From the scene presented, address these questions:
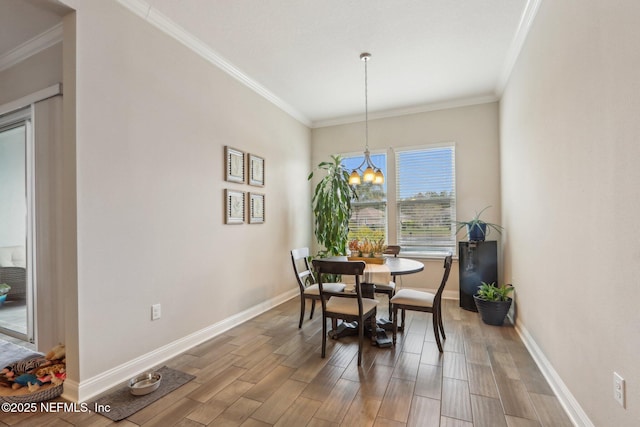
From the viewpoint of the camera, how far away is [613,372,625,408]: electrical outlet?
4.27ft

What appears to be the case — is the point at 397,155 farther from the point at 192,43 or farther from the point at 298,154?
the point at 192,43

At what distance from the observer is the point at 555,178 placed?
2.09 meters

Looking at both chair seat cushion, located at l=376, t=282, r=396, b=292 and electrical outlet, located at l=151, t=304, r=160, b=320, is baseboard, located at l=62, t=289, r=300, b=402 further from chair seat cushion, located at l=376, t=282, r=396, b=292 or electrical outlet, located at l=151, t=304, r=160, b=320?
chair seat cushion, located at l=376, t=282, r=396, b=292

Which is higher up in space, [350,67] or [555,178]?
[350,67]

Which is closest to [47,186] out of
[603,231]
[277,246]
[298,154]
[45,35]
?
[45,35]

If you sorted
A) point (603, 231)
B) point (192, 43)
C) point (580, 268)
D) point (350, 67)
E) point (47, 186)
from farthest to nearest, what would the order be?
1. point (350, 67)
2. point (192, 43)
3. point (47, 186)
4. point (580, 268)
5. point (603, 231)

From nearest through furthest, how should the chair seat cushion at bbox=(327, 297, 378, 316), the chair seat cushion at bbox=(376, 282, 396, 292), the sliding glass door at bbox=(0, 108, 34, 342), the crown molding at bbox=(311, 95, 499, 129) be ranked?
the chair seat cushion at bbox=(327, 297, 378, 316)
the sliding glass door at bbox=(0, 108, 34, 342)
the chair seat cushion at bbox=(376, 282, 396, 292)
the crown molding at bbox=(311, 95, 499, 129)

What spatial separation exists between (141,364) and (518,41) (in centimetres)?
448

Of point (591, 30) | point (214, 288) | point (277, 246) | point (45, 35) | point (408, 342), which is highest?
point (45, 35)

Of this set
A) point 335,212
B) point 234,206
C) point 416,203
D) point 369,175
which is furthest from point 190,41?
point 416,203

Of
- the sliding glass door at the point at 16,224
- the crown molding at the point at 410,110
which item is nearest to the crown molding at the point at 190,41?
the crown molding at the point at 410,110

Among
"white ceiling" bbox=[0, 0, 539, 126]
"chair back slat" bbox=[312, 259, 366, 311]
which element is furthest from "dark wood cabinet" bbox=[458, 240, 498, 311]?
"white ceiling" bbox=[0, 0, 539, 126]

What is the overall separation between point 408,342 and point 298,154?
3.27m

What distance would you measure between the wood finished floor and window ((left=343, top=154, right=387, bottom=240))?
Answer: 2.09m
